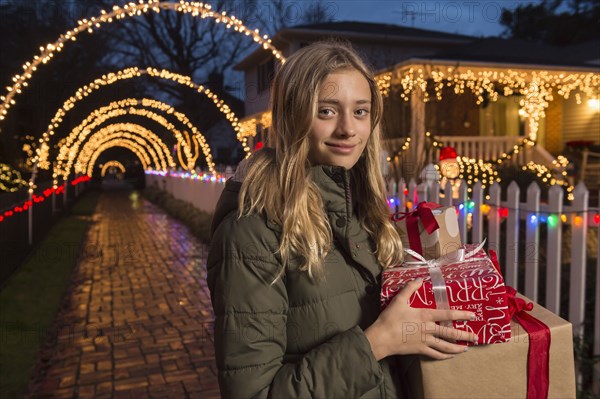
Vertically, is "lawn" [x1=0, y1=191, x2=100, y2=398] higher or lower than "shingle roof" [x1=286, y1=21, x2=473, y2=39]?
lower

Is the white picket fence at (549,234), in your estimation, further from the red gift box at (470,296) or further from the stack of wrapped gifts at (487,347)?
the red gift box at (470,296)

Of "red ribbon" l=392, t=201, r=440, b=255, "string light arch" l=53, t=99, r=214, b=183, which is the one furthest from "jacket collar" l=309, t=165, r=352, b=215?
"string light arch" l=53, t=99, r=214, b=183

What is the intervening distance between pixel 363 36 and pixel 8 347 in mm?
18540

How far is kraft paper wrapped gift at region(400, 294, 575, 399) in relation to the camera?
1.40 m

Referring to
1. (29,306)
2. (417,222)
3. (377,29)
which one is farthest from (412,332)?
(377,29)

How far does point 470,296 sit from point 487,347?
147 millimetres

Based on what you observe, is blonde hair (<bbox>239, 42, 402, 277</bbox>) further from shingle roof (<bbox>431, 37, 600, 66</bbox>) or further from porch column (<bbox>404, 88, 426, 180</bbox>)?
shingle roof (<bbox>431, 37, 600, 66</bbox>)

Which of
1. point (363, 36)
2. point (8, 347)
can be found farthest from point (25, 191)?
point (363, 36)

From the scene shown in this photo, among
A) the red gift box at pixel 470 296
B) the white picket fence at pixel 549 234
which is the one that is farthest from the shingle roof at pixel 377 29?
the red gift box at pixel 470 296

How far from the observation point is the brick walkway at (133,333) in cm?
422

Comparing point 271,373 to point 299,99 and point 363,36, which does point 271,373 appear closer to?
point 299,99

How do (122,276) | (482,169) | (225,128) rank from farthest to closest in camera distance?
1. (225,128)
2. (482,169)
3. (122,276)

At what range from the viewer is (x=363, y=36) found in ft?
68.7

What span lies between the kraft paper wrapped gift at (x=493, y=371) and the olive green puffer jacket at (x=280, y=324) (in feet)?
0.39
